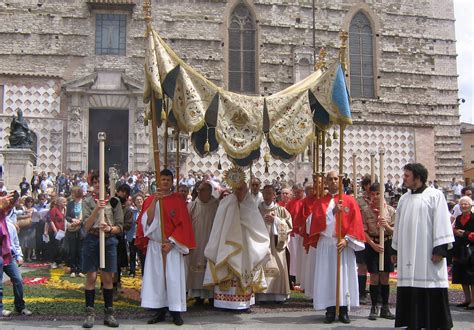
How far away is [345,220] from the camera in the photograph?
Result: 8.84 meters

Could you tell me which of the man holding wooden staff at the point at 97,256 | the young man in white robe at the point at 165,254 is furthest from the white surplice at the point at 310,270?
the man holding wooden staff at the point at 97,256

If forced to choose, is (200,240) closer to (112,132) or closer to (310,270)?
(310,270)

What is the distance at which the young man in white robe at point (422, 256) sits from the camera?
7.24 meters

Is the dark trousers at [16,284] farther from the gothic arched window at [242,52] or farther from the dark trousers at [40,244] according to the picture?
the gothic arched window at [242,52]

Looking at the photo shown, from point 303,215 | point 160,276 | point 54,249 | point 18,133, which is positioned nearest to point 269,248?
point 303,215

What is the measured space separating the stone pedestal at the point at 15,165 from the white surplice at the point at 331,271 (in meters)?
15.3

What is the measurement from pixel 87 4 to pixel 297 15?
1074 centimetres

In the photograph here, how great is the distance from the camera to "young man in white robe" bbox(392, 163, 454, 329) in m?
7.24

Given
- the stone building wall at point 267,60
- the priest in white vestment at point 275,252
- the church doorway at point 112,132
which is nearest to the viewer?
the priest in white vestment at point 275,252

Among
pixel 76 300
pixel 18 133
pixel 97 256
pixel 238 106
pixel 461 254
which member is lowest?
pixel 76 300

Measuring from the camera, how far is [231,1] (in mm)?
29984

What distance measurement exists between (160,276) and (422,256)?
12.2 feet

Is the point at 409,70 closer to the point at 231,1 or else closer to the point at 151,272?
the point at 231,1

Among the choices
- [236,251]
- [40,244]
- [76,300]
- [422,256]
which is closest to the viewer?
[422,256]
